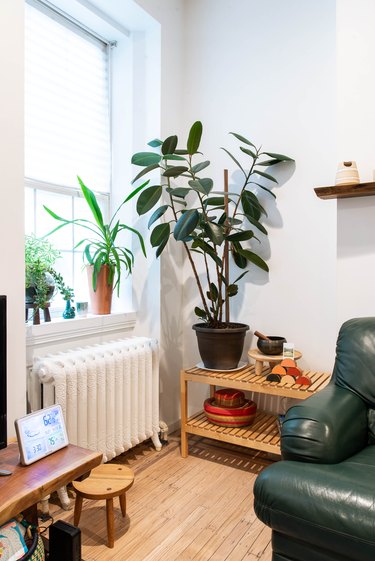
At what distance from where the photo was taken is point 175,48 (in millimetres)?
3023

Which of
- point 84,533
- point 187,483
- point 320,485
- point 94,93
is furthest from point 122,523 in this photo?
point 94,93

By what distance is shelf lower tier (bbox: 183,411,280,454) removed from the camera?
7.80ft

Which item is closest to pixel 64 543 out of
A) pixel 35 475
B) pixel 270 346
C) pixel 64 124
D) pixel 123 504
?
pixel 35 475

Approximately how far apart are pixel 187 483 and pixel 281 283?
4.32ft

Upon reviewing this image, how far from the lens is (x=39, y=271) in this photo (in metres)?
2.26

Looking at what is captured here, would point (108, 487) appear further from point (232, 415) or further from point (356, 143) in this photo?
point (356, 143)

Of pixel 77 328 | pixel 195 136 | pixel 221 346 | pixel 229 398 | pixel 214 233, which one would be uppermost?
pixel 195 136

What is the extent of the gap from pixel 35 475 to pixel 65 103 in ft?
7.01

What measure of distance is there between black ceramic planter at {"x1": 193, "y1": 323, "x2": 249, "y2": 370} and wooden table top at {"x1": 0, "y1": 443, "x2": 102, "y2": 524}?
1.10m

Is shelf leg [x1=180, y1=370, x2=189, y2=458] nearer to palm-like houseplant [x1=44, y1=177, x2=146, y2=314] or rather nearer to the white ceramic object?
palm-like houseplant [x1=44, y1=177, x2=146, y2=314]

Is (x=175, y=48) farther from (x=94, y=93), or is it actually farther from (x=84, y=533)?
(x=84, y=533)

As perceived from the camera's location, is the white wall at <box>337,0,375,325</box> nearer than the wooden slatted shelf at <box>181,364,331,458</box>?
Yes

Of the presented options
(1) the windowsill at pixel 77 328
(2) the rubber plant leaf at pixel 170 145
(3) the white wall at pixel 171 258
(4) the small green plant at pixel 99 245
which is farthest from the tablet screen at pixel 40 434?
(2) the rubber plant leaf at pixel 170 145

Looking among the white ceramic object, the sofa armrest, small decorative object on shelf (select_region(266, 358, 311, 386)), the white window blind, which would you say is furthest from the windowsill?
the white ceramic object
